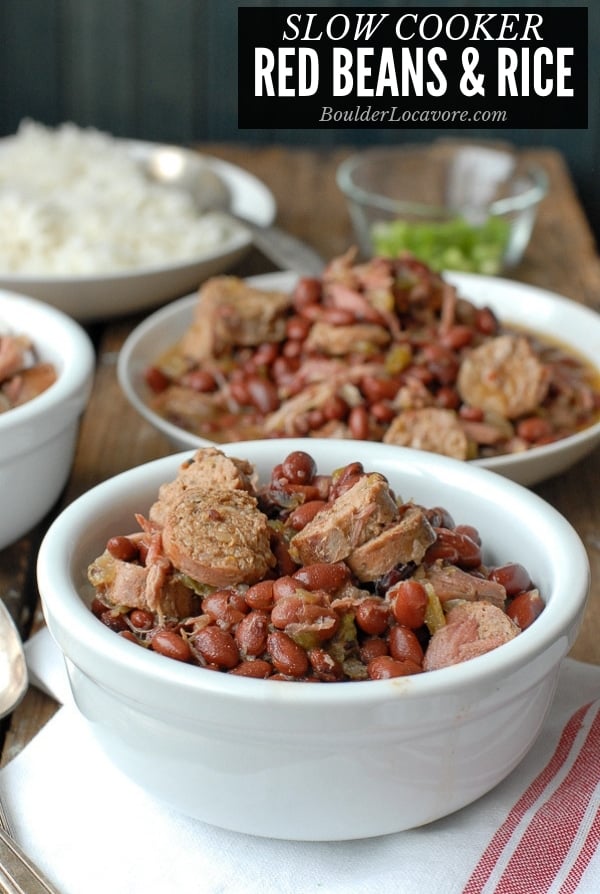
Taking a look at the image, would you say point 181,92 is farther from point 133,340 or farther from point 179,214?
point 133,340

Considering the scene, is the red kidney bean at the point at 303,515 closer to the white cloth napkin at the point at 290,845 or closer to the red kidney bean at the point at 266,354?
the white cloth napkin at the point at 290,845

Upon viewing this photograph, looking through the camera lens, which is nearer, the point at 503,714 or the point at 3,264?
the point at 503,714

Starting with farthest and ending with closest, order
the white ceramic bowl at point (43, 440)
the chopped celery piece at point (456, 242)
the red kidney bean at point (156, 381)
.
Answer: the chopped celery piece at point (456, 242), the red kidney bean at point (156, 381), the white ceramic bowl at point (43, 440)

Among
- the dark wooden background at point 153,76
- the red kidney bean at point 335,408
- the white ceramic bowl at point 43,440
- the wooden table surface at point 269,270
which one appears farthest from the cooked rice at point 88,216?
the dark wooden background at point 153,76

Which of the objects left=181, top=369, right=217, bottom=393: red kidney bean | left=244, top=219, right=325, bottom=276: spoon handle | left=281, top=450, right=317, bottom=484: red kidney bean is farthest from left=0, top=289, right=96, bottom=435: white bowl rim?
left=244, top=219, right=325, bottom=276: spoon handle

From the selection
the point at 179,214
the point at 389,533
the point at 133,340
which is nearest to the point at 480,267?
the point at 179,214

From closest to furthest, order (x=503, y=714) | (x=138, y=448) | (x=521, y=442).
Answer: (x=503, y=714)
(x=521, y=442)
(x=138, y=448)
